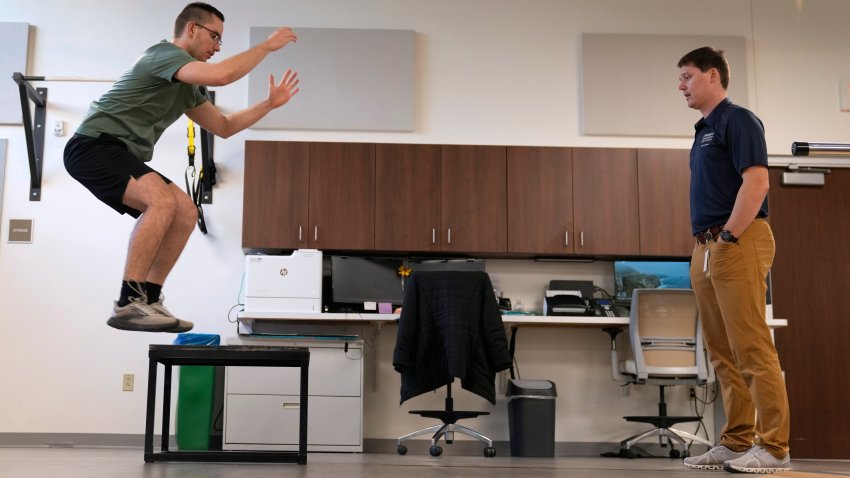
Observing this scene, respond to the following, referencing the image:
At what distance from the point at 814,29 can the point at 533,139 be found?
2.39 metres

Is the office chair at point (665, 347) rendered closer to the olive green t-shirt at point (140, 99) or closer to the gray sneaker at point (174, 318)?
the gray sneaker at point (174, 318)

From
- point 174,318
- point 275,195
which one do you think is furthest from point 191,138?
point 174,318

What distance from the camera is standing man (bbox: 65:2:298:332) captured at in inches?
124

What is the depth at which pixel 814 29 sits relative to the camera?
6590 millimetres

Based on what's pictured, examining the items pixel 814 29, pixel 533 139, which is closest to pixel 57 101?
pixel 533 139

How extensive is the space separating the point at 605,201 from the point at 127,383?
3627 millimetres

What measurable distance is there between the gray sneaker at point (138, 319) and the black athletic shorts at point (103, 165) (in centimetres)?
40

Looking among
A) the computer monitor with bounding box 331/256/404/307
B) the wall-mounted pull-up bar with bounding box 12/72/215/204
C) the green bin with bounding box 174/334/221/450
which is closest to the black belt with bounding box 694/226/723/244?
the computer monitor with bounding box 331/256/404/307

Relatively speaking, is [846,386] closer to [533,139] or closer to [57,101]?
[533,139]

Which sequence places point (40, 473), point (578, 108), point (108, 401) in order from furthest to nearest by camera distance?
point (578, 108)
point (108, 401)
point (40, 473)

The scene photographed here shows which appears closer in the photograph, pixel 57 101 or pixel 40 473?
pixel 40 473

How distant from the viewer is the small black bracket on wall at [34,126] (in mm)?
5982

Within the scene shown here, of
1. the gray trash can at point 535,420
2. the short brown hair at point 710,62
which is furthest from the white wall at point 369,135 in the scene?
the short brown hair at point 710,62

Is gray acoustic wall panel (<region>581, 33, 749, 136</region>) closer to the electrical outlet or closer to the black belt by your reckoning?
the black belt
